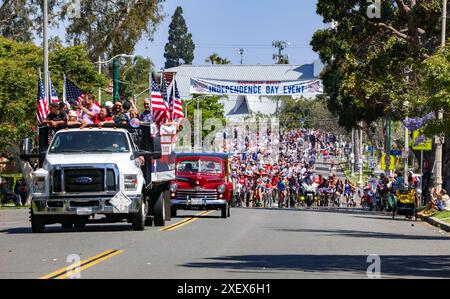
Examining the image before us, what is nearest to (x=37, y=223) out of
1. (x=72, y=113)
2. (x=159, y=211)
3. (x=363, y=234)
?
(x=72, y=113)

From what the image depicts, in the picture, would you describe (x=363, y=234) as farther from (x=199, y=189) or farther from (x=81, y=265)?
(x=81, y=265)

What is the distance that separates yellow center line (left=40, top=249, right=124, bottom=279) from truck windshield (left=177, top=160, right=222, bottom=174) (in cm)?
1681

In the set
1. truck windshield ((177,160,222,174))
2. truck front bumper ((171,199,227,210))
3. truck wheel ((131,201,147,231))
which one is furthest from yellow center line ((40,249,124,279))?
truck windshield ((177,160,222,174))

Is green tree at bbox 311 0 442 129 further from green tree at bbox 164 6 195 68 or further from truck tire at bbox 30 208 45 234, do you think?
green tree at bbox 164 6 195 68

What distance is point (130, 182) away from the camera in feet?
80.6

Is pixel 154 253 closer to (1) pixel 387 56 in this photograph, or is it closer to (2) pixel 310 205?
(1) pixel 387 56

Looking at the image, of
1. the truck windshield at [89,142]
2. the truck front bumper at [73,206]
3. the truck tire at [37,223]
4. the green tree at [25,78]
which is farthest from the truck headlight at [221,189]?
the green tree at [25,78]

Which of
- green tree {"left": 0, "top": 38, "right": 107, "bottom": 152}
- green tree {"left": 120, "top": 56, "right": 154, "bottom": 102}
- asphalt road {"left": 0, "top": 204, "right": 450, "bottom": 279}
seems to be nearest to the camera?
asphalt road {"left": 0, "top": 204, "right": 450, "bottom": 279}

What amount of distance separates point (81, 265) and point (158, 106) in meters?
19.1

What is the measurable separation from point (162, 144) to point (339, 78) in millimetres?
34463

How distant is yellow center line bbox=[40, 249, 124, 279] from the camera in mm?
14689

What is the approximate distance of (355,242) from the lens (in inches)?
913
